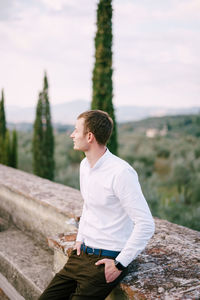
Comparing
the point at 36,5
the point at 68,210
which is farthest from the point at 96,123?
the point at 36,5

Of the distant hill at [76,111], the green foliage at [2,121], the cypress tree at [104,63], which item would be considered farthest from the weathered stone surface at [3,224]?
the distant hill at [76,111]

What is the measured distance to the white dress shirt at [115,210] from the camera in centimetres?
A: 159

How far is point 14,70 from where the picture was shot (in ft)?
38.3

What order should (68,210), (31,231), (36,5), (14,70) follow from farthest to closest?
(14,70) → (36,5) → (31,231) → (68,210)

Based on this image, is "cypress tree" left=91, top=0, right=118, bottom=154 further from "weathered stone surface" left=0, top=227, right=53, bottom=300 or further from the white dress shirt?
the white dress shirt

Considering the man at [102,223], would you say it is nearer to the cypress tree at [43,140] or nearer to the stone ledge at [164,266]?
the stone ledge at [164,266]

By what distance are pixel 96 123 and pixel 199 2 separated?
19.1 feet

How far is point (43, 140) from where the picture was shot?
956cm

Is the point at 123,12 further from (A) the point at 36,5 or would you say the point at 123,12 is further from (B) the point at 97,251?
(B) the point at 97,251

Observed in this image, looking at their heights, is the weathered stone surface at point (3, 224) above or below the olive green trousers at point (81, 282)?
below

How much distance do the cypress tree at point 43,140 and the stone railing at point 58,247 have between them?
4.38m

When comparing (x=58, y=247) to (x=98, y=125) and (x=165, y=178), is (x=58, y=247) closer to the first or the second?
(x=98, y=125)

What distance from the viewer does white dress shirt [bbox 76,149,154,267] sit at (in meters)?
1.59

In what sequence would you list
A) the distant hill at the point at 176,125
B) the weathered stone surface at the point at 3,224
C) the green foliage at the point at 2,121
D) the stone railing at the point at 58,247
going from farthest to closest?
the distant hill at the point at 176,125
the green foliage at the point at 2,121
the weathered stone surface at the point at 3,224
the stone railing at the point at 58,247
